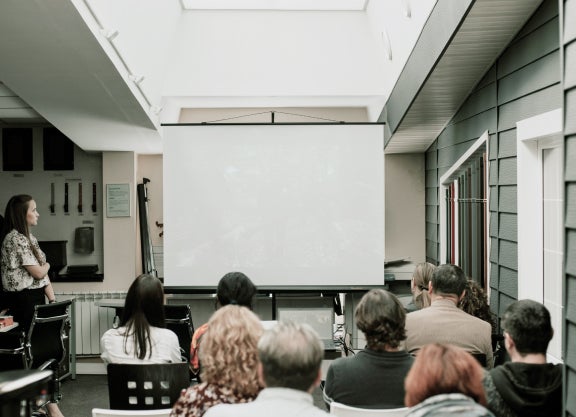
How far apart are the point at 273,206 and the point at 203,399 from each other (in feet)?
11.8

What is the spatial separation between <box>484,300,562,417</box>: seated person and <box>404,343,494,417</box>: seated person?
1.48 ft

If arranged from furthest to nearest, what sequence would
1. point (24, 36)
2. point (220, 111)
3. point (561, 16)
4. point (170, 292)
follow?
point (220, 111) → point (170, 292) → point (24, 36) → point (561, 16)

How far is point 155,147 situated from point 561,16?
4.47 m

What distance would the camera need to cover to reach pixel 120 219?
20.2ft

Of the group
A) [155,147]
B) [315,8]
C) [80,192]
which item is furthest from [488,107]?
[80,192]

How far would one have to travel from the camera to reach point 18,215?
191 inches

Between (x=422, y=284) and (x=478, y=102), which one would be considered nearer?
(x=422, y=284)

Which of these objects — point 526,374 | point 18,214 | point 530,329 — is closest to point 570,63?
point 530,329

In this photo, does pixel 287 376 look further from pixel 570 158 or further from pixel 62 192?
pixel 62 192

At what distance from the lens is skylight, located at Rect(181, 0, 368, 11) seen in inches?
227

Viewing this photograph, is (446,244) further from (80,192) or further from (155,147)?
(80,192)

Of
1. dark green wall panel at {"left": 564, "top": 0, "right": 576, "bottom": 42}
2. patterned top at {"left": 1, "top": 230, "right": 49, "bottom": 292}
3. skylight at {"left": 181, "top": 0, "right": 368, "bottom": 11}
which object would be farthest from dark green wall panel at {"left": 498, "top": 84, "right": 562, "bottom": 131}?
patterned top at {"left": 1, "top": 230, "right": 49, "bottom": 292}

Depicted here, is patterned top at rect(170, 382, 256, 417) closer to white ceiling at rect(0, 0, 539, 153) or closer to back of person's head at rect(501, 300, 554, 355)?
back of person's head at rect(501, 300, 554, 355)

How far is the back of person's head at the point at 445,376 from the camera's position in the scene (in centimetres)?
171
